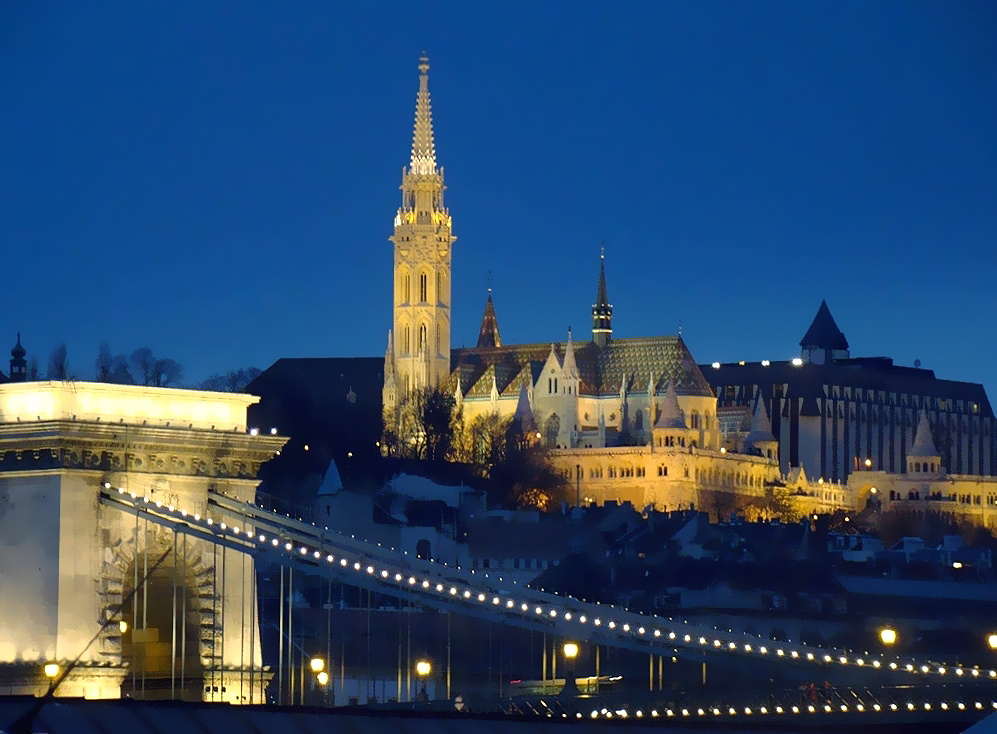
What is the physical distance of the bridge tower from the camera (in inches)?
1861

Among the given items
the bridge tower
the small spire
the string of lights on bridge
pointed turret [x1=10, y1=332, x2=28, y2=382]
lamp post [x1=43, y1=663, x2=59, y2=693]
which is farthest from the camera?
the small spire

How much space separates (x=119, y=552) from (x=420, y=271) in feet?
447

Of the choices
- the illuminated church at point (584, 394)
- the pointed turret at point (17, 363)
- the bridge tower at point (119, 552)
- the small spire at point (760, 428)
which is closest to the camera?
the bridge tower at point (119, 552)

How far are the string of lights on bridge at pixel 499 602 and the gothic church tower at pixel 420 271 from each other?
126715mm

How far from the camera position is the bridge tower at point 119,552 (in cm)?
4728

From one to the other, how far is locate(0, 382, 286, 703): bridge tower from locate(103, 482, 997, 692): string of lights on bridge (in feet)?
1.72

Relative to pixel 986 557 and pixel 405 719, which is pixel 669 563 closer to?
pixel 986 557

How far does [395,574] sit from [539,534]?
7896 centimetres

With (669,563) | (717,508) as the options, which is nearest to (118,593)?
(669,563)

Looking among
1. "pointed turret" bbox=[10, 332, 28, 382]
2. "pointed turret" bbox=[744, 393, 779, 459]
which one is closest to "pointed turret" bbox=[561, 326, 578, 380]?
"pointed turret" bbox=[744, 393, 779, 459]

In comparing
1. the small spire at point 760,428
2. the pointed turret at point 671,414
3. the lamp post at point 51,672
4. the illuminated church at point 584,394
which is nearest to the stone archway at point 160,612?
the lamp post at point 51,672

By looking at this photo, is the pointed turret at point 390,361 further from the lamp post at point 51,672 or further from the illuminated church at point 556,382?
the lamp post at point 51,672

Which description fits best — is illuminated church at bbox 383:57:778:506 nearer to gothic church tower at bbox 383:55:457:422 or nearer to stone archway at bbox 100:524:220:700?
gothic church tower at bbox 383:55:457:422

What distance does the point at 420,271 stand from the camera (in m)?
184
